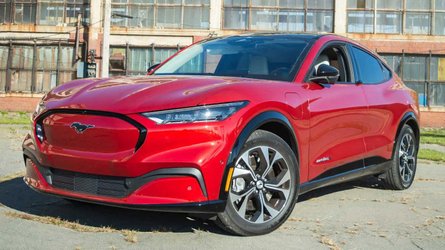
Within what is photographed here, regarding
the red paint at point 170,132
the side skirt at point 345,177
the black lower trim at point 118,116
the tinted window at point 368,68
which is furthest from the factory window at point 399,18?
the black lower trim at point 118,116

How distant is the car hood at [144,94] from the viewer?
11.1 ft

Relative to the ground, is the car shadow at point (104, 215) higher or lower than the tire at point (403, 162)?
lower

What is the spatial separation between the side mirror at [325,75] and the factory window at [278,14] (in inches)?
1099

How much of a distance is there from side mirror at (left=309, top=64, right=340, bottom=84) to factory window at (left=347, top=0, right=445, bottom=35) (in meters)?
28.6

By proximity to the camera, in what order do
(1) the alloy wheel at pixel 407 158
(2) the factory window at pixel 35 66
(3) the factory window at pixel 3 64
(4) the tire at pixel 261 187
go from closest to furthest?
(4) the tire at pixel 261 187
(1) the alloy wheel at pixel 407 158
(2) the factory window at pixel 35 66
(3) the factory window at pixel 3 64

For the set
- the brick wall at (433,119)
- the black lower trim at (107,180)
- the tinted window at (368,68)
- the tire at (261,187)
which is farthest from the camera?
the brick wall at (433,119)

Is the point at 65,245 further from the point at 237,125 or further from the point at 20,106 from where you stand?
the point at 20,106

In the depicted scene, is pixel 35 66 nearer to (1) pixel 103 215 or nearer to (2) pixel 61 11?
(2) pixel 61 11

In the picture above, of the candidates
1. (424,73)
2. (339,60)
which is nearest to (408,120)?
(339,60)

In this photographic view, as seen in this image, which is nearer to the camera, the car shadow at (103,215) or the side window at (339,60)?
the car shadow at (103,215)

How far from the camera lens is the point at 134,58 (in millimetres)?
32344

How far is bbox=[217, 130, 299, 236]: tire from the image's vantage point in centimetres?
354

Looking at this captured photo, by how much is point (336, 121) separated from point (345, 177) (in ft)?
1.98

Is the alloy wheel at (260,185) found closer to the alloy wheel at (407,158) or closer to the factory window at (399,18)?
the alloy wheel at (407,158)
